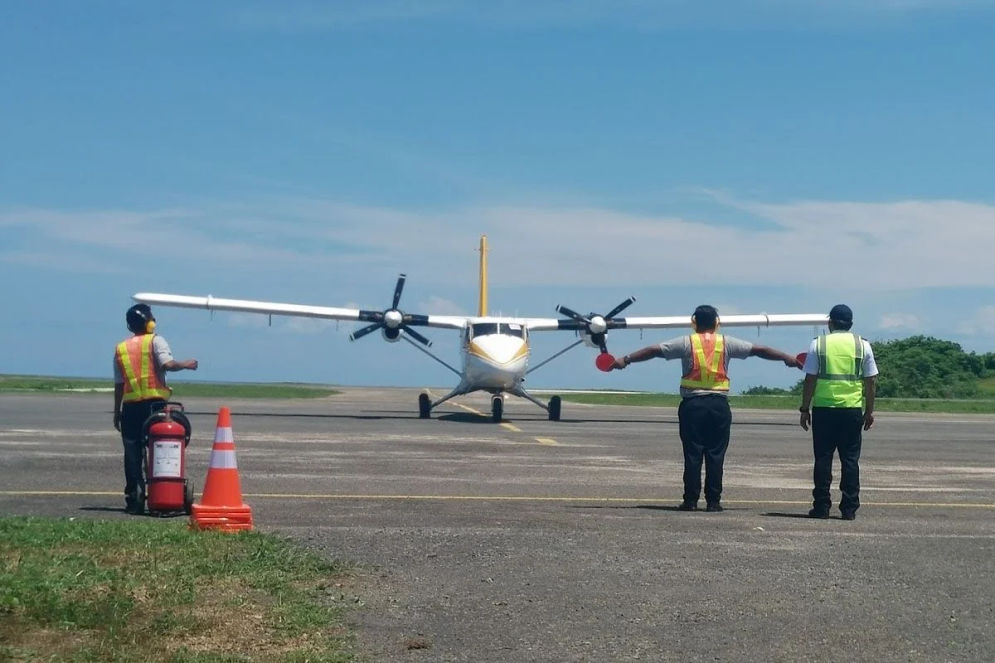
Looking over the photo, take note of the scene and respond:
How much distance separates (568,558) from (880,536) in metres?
2.81

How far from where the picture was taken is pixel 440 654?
5.88m

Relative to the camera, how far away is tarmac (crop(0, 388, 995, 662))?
247 inches

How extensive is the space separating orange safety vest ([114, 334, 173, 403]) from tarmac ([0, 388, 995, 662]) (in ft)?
3.28

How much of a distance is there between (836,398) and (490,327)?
21.4 metres

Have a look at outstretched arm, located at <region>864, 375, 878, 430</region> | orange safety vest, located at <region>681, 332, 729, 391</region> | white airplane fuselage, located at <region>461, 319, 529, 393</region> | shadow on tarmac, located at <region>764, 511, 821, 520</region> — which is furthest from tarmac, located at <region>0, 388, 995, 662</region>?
white airplane fuselage, located at <region>461, 319, 529, 393</region>

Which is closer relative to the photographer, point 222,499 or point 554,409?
point 222,499

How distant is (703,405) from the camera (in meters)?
11.6

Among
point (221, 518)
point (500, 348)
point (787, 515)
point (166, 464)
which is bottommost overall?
point (787, 515)

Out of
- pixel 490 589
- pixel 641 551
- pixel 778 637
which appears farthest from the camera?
pixel 641 551

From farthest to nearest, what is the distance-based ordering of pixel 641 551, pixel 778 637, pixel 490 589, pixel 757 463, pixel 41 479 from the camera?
pixel 757 463 → pixel 41 479 → pixel 641 551 → pixel 490 589 → pixel 778 637

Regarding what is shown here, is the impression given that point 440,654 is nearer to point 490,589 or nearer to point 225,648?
point 225,648

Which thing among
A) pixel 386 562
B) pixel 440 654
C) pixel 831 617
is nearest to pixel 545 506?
pixel 386 562

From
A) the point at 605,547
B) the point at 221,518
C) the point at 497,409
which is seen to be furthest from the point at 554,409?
the point at 221,518

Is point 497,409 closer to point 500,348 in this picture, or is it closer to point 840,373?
point 500,348
